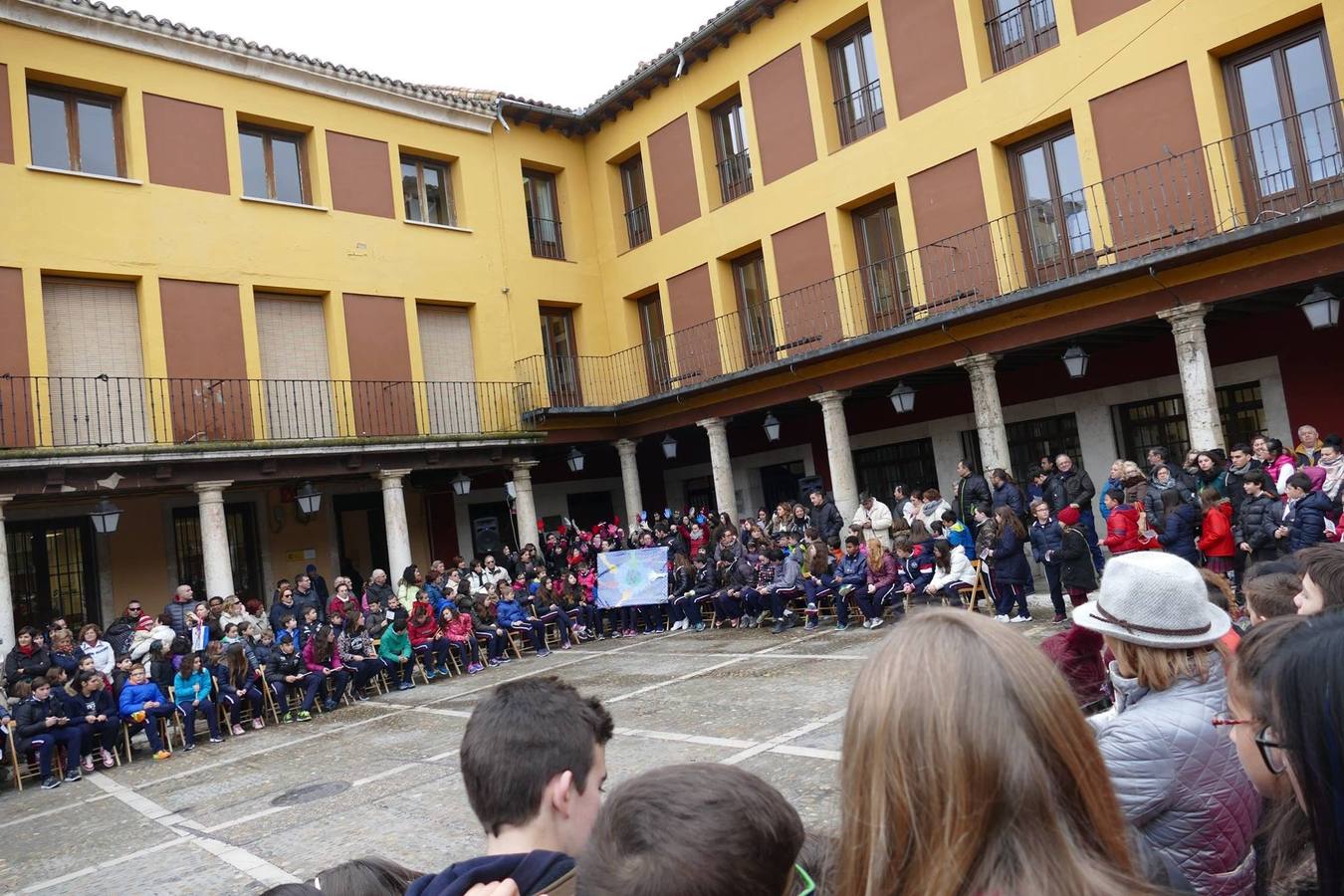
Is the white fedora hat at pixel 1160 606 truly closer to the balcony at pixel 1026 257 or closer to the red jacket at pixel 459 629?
the balcony at pixel 1026 257

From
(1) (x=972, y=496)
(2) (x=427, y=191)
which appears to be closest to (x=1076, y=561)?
(1) (x=972, y=496)

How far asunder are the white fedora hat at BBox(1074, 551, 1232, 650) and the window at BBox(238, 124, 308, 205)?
697 inches

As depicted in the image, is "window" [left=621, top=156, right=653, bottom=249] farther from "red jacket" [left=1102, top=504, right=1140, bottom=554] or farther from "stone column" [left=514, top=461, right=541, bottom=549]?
"red jacket" [left=1102, top=504, right=1140, bottom=554]

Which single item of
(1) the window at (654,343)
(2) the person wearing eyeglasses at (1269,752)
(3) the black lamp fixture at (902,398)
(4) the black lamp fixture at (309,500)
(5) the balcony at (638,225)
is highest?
(5) the balcony at (638,225)

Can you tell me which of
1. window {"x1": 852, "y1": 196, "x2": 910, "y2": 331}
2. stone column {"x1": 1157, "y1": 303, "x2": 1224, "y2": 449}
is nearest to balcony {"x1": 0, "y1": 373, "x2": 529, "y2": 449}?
window {"x1": 852, "y1": 196, "x2": 910, "y2": 331}

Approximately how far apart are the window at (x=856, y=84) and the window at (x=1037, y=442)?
6.01 metres

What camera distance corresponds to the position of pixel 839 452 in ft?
55.1

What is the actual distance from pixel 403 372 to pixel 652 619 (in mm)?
7066

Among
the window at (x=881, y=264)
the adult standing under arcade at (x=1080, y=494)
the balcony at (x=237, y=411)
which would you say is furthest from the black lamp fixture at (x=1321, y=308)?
the balcony at (x=237, y=411)

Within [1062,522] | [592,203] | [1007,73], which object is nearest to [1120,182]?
[1007,73]

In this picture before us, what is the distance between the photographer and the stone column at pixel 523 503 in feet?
63.5

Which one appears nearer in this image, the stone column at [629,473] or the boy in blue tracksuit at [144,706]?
the boy in blue tracksuit at [144,706]

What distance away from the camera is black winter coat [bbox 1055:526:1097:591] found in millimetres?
10992

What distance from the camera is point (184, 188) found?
16156mm
